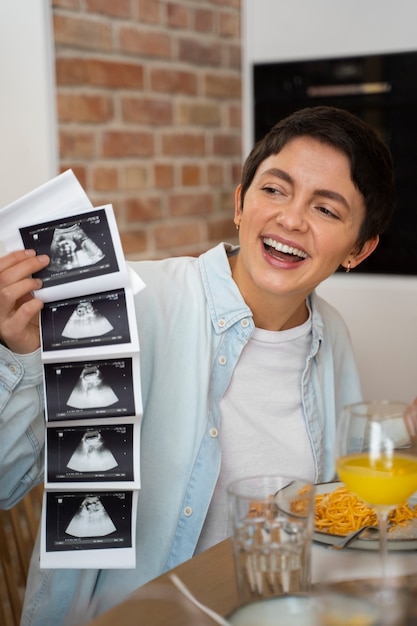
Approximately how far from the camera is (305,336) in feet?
5.61

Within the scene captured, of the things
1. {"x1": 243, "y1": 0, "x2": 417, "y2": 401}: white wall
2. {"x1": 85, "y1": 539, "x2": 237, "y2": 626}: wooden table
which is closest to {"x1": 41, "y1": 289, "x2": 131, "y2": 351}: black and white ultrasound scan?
{"x1": 85, "y1": 539, "x2": 237, "y2": 626}: wooden table

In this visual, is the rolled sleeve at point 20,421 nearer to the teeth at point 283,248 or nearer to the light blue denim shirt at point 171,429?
the light blue denim shirt at point 171,429

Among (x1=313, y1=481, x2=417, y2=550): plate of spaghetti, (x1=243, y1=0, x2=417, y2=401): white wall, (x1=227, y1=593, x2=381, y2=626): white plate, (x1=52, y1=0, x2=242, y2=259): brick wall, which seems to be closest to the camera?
(x1=227, y1=593, x2=381, y2=626): white plate

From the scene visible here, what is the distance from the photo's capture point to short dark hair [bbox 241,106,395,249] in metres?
1.56

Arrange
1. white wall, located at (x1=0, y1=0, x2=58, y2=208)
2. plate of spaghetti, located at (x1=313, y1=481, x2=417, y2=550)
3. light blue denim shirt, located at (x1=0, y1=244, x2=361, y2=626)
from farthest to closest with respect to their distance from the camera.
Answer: white wall, located at (x1=0, y1=0, x2=58, y2=208) < light blue denim shirt, located at (x1=0, y1=244, x2=361, y2=626) < plate of spaghetti, located at (x1=313, y1=481, x2=417, y2=550)

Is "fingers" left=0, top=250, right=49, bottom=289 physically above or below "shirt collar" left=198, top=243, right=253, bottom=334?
above

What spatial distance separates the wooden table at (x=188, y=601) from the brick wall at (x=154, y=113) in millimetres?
1458

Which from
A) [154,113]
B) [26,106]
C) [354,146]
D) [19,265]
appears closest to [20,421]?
[19,265]

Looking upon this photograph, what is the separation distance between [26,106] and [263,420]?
3.62 ft

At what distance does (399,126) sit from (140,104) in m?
0.79

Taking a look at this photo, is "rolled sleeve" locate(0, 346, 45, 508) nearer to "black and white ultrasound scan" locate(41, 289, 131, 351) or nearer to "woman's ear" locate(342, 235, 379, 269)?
"black and white ultrasound scan" locate(41, 289, 131, 351)

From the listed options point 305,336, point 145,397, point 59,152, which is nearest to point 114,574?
point 145,397

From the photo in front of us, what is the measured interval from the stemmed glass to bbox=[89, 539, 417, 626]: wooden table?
62 millimetres

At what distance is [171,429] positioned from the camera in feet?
4.97
